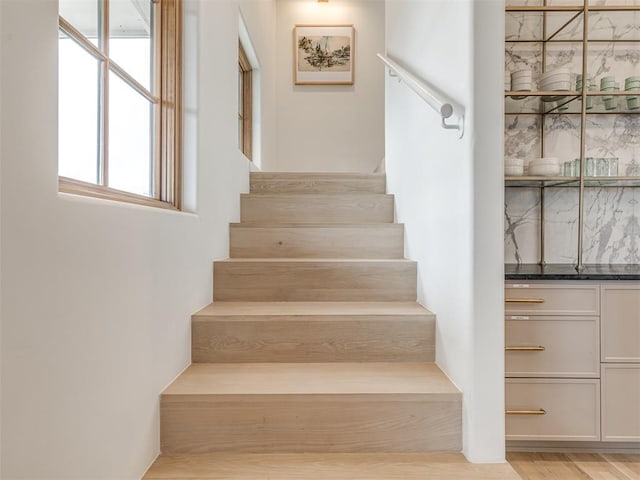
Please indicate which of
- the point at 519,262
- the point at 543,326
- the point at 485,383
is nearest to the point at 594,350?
the point at 543,326

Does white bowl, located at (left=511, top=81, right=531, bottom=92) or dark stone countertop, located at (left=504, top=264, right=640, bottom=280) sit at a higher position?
white bowl, located at (left=511, top=81, right=531, bottom=92)

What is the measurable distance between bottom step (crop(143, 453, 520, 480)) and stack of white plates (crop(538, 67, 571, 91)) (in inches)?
77.7

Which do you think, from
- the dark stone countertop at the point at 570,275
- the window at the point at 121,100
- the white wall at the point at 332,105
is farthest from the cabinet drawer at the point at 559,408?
the white wall at the point at 332,105

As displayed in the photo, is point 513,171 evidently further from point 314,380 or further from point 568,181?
point 314,380

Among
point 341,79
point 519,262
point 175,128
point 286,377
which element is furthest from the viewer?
point 341,79

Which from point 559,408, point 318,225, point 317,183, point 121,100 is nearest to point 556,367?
point 559,408

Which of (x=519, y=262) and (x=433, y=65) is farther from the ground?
(x=433, y=65)

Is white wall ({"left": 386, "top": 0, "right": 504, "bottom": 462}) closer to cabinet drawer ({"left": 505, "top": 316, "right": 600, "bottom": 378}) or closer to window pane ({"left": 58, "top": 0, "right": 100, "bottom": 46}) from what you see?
cabinet drawer ({"left": 505, "top": 316, "right": 600, "bottom": 378})

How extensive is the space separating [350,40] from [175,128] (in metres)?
3.57

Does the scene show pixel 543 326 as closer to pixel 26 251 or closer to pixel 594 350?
pixel 594 350

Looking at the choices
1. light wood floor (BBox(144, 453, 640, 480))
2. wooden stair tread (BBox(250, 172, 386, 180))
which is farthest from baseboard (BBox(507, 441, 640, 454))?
wooden stair tread (BBox(250, 172, 386, 180))

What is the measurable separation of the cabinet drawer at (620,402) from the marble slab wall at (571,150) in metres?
0.75

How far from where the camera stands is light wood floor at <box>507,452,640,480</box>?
1800mm

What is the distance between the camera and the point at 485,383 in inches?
48.8
